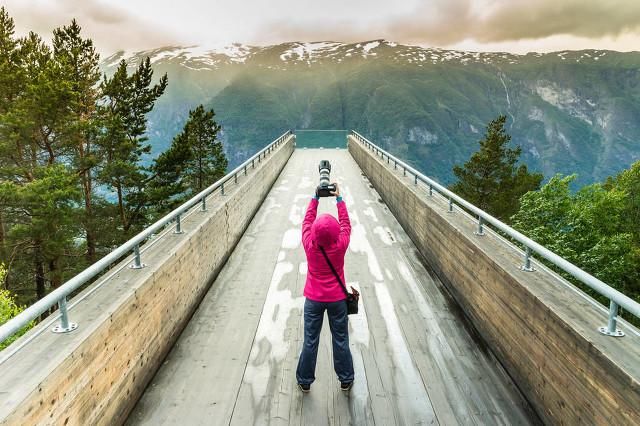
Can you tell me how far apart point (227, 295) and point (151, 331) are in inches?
87.8

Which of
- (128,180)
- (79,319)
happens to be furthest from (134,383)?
(128,180)

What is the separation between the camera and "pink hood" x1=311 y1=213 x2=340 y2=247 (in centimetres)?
385

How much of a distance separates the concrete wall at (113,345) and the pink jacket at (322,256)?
1.81 m

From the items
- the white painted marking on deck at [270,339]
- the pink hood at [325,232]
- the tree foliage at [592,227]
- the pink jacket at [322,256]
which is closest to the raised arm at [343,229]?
the pink jacket at [322,256]

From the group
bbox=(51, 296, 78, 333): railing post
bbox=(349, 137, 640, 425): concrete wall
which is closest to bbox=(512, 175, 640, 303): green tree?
bbox=(349, 137, 640, 425): concrete wall

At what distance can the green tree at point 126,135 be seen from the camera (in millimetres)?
26562

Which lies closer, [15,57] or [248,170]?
[248,170]

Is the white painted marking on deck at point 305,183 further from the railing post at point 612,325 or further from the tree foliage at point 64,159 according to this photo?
the railing post at point 612,325

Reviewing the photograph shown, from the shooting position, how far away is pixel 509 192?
48750 mm

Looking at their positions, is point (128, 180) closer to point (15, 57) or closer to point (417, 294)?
point (15, 57)

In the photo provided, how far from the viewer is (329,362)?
5027 mm

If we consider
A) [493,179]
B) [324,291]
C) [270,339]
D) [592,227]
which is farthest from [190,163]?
[324,291]

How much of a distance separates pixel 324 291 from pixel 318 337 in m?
0.49

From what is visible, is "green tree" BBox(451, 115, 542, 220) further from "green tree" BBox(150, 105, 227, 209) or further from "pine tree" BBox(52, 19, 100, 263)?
"pine tree" BBox(52, 19, 100, 263)
